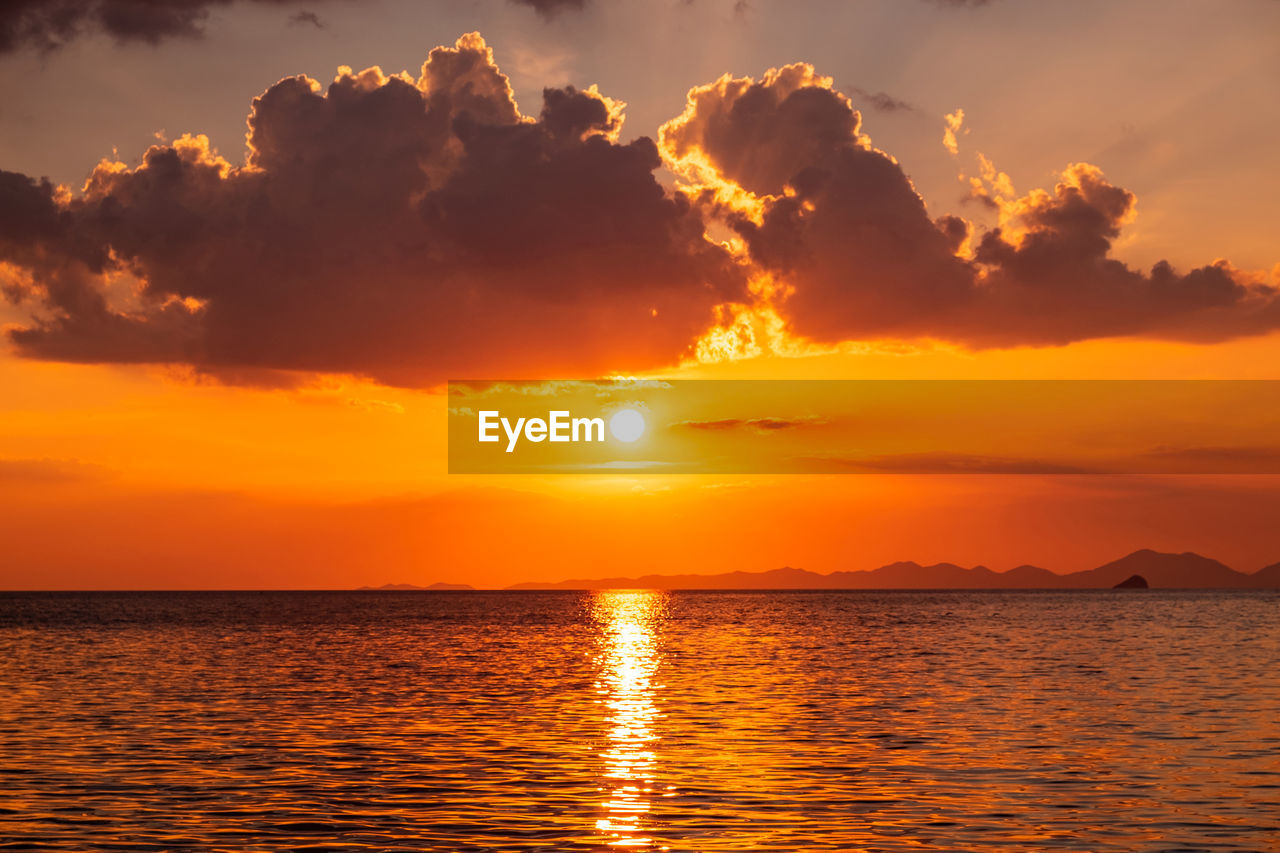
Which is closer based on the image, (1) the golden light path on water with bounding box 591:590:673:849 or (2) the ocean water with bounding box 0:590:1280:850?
(2) the ocean water with bounding box 0:590:1280:850

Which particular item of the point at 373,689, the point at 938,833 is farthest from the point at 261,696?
the point at 938,833

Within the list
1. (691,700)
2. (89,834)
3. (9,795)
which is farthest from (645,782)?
(691,700)

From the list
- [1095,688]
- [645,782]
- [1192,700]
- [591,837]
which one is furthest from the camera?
[1095,688]

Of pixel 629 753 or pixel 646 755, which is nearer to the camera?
pixel 646 755

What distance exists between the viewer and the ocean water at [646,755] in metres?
27.7

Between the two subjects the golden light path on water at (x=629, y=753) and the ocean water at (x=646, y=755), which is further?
the golden light path on water at (x=629, y=753)

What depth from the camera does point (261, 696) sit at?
58469 mm

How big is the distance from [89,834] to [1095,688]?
49327mm

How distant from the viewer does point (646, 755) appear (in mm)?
38688

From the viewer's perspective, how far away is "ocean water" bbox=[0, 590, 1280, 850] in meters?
27.7

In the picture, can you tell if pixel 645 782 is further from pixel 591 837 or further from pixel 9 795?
pixel 9 795

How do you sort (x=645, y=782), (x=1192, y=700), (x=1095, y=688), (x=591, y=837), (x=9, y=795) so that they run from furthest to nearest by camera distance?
1. (x=1095, y=688)
2. (x=1192, y=700)
3. (x=645, y=782)
4. (x=9, y=795)
5. (x=591, y=837)

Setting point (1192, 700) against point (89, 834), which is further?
point (1192, 700)

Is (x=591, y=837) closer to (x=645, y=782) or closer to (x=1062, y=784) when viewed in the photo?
(x=645, y=782)
